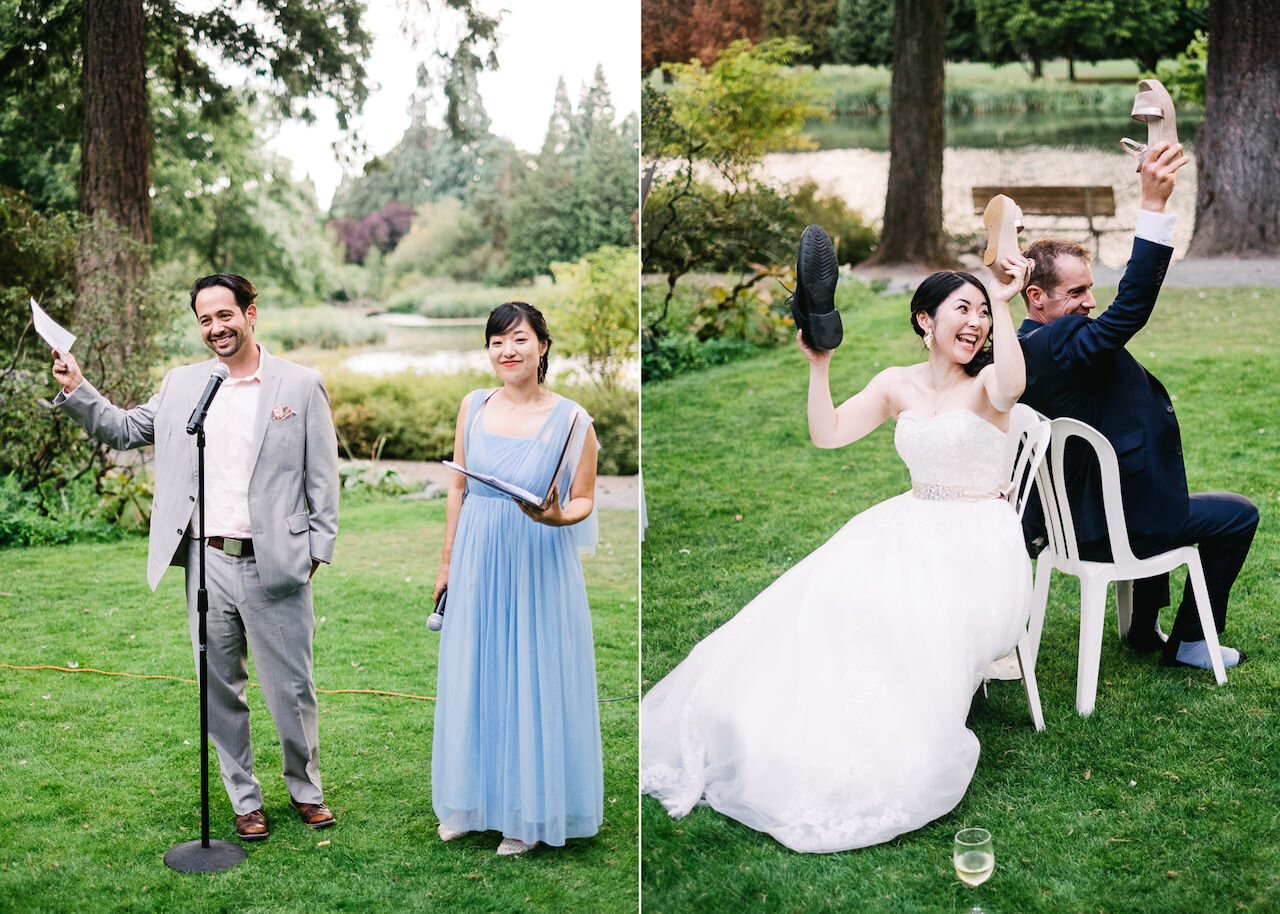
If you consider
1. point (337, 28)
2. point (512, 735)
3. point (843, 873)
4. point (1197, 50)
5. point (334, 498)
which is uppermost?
point (337, 28)

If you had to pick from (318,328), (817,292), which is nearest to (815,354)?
(817,292)

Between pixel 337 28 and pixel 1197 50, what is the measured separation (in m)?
5.86

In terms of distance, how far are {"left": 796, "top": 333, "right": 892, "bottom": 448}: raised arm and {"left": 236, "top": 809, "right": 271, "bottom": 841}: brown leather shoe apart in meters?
1.95

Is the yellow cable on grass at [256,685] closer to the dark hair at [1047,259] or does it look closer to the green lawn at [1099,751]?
the green lawn at [1099,751]

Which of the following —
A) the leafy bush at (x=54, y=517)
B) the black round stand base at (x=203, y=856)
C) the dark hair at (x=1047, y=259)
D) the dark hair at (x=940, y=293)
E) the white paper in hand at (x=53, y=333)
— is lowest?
the black round stand base at (x=203, y=856)

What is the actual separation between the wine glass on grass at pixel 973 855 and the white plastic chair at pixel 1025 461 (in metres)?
0.80

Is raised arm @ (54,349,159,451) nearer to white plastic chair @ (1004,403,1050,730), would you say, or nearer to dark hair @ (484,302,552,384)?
dark hair @ (484,302,552,384)

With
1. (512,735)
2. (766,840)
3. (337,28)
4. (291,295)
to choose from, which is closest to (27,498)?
(291,295)

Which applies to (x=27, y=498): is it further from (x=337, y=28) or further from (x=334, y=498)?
(x=334, y=498)

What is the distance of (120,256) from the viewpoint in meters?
8.08

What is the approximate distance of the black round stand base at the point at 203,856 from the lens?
11.6ft

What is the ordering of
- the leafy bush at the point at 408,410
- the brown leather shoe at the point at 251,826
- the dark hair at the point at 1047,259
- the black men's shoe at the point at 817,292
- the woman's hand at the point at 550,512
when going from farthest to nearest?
the leafy bush at the point at 408,410
the dark hair at the point at 1047,259
the brown leather shoe at the point at 251,826
the woman's hand at the point at 550,512
the black men's shoe at the point at 817,292

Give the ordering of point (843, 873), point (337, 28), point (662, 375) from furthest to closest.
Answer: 1. point (337, 28)
2. point (662, 375)
3. point (843, 873)

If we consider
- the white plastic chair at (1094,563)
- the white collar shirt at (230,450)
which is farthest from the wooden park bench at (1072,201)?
the white collar shirt at (230,450)
